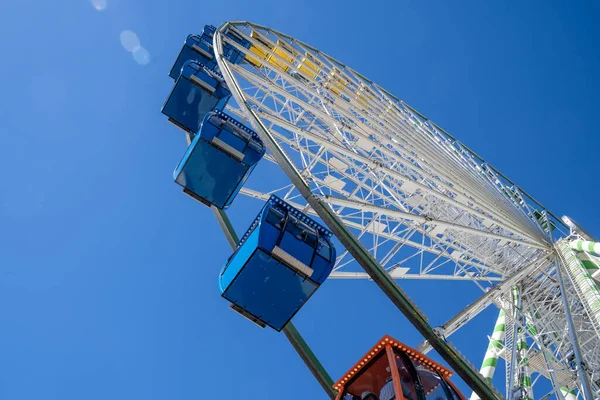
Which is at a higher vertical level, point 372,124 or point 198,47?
point 372,124

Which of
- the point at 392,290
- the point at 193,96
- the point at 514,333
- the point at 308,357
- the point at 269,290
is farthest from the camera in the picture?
the point at 193,96

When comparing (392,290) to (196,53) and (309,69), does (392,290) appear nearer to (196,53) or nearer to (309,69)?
(309,69)

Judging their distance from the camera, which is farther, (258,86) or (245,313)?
(258,86)

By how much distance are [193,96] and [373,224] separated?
19.7ft

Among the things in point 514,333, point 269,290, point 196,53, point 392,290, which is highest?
point 392,290

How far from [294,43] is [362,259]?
1056 centimetres

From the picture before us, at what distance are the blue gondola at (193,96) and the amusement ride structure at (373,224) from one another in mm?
30

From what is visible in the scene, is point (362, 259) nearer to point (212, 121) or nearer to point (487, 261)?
point (212, 121)

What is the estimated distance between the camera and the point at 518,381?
11062 mm

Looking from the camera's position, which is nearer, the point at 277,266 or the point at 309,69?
the point at 277,266

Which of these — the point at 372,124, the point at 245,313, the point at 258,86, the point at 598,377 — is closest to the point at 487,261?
the point at 598,377

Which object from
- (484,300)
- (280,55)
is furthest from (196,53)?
(484,300)

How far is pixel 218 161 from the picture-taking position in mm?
10398

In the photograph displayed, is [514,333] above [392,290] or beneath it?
beneath
